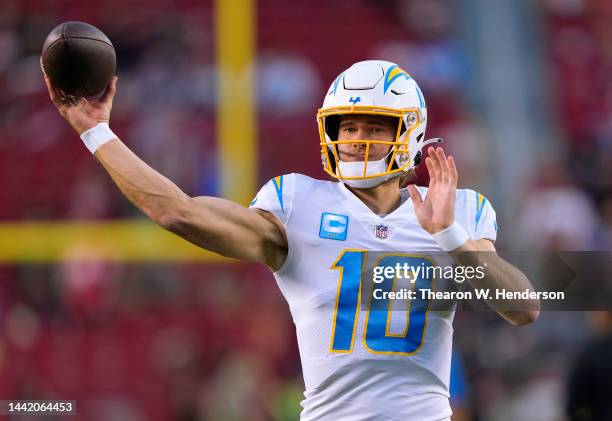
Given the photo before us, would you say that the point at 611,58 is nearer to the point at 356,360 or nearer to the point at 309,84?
the point at 309,84

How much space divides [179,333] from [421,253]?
5.32 metres

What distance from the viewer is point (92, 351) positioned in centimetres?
859

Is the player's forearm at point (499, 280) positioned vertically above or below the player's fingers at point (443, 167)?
below

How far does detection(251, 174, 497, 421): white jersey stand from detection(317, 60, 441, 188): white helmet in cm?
12

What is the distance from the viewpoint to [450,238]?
10.7 ft

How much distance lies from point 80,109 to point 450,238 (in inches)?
44.6

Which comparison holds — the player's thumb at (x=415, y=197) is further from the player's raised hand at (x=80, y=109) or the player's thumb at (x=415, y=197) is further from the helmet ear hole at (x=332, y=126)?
the player's raised hand at (x=80, y=109)

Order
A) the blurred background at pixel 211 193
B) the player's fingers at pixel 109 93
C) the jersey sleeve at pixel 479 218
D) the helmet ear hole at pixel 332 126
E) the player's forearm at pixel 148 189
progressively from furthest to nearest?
the blurred background at pixel 211 193
the helmet ear hole at pixel 332 126
the jersey sleeve at pixel 479 218
the player's fingers at pixel 109 93
the player's forearm at pixel 148 189

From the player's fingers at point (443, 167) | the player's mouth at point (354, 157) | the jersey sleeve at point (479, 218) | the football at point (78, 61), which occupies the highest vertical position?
the football at point (78, 61)

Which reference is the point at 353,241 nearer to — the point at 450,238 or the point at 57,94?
the point at 450,238

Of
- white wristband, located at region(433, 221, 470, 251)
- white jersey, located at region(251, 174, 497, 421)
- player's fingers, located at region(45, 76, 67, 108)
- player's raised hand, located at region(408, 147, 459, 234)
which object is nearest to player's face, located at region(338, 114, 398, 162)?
white jersey, located at region(251, 174, 497, 421)

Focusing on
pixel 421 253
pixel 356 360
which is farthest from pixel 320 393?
pixel 421 253

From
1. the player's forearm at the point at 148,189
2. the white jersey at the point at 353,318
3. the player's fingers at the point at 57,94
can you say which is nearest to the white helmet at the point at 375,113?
the white jersey at the point at 353,318

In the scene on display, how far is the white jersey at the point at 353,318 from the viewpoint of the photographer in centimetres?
336
